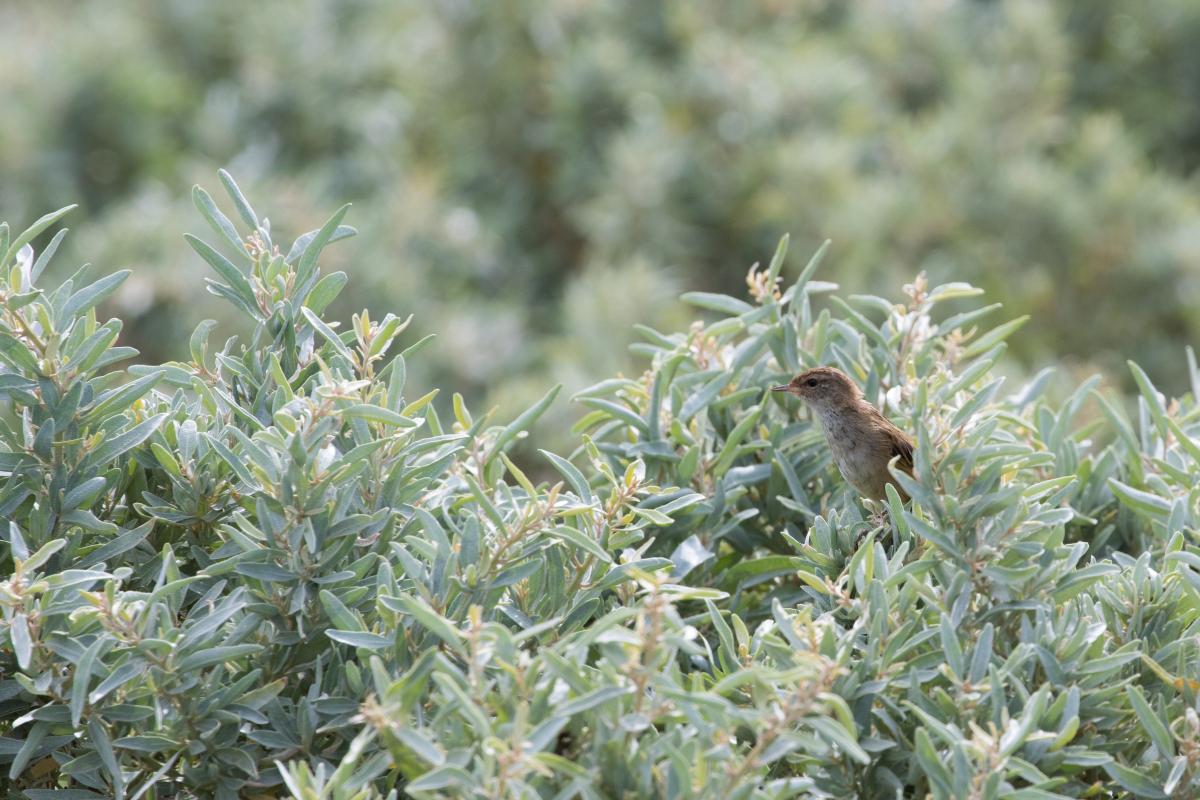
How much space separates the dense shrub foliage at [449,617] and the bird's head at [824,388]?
31 cm

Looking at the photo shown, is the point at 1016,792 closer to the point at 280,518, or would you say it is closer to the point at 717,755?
the point at 717,755

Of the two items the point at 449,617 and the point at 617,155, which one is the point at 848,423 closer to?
the point at 449,617

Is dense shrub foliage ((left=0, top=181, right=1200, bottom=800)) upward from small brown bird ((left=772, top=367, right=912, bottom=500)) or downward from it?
downward

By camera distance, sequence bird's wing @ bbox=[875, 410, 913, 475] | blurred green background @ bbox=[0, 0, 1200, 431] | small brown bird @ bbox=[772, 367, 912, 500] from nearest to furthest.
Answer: small brown bird @ bbox=[772, 367, 912, 500] < bird's wing @ bbox=[875, 410, 913, 475] < blurred green background @ bbox=[0, 0, 1200, 431]

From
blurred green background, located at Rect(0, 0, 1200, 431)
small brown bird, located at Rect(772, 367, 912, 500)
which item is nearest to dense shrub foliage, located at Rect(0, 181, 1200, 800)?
small brown bird, located at Rect(772, 367, 912, 500)

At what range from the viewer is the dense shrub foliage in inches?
61.7

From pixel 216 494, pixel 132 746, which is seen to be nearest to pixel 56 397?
pixel 216 494

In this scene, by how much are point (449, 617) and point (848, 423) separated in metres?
0.94

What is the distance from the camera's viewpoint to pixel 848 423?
2.43 metres

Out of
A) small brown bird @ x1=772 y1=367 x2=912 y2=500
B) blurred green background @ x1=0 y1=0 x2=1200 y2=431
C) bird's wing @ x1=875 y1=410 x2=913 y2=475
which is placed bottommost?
small brown bird @ x1=772 y1=367 x2=912 y2=500

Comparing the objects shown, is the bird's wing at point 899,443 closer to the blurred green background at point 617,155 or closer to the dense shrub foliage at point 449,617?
the dense shrub foliage at point 449,617

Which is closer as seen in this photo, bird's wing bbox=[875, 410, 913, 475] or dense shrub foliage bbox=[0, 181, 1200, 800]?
dense shrub foliage bbox=[0, 181, 1200, 800]

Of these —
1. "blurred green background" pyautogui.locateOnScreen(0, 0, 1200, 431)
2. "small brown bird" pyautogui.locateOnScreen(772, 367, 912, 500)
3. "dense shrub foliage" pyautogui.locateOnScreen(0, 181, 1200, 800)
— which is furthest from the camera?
"blurred green background" pyautogui.locateOnScreen(0, 0, 1200, 431)

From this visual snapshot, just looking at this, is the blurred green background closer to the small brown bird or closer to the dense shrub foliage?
the small brown bird
